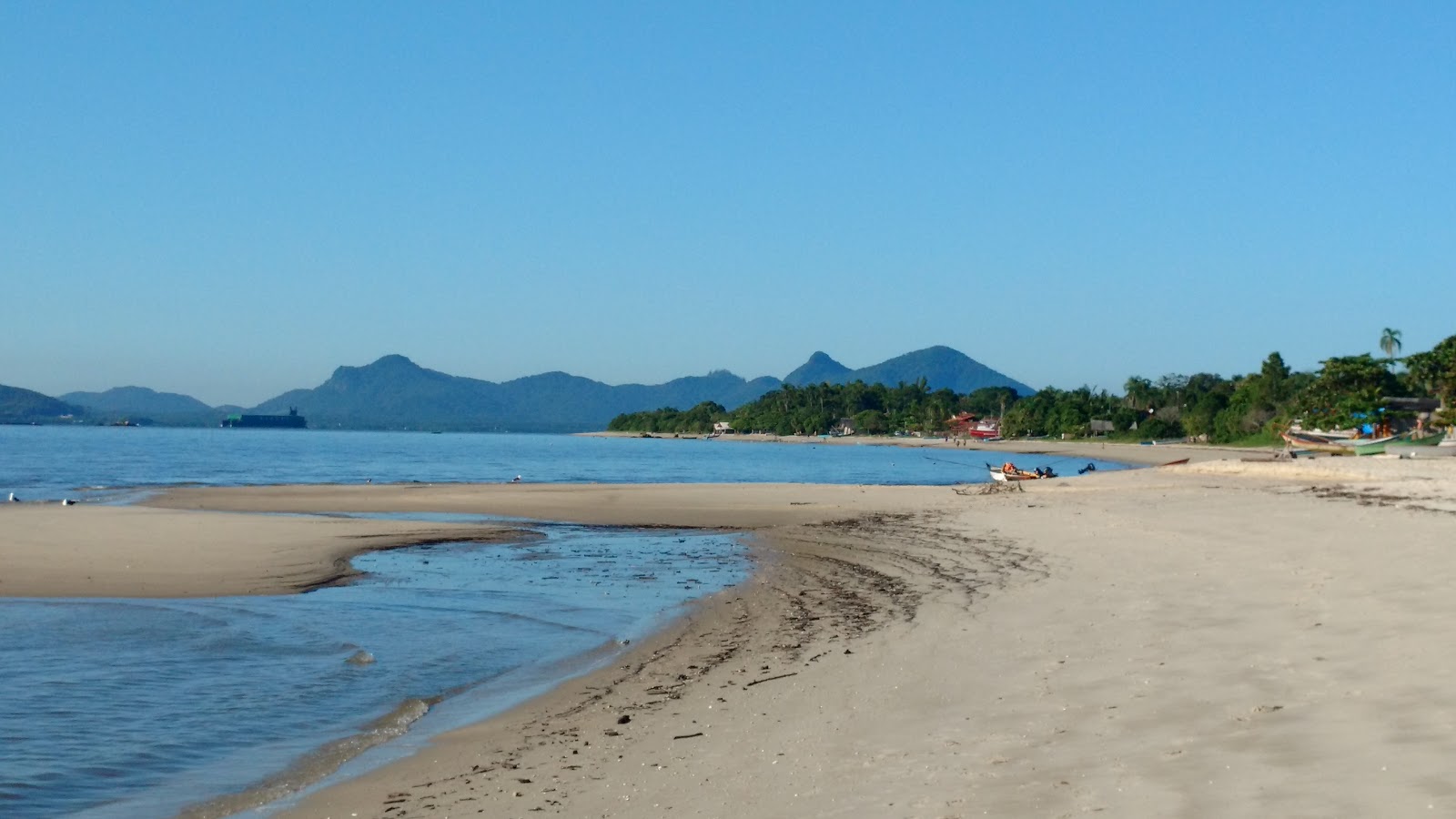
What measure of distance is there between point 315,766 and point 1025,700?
5389 millimetres

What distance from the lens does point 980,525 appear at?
1062 inches

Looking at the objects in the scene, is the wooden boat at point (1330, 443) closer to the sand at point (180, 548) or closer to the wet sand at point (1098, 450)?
the wet sand at point (1098, 450)

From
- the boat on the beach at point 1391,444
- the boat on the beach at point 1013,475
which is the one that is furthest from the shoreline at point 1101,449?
the boat on the beach at point 1013,475

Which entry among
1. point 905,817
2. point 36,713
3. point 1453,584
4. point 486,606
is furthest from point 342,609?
point 1453,584

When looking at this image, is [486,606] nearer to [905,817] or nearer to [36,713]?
[36,713]

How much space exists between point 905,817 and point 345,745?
5318 mm

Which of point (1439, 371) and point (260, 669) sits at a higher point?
point (1439, 371)

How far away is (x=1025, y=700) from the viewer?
28.5 ft

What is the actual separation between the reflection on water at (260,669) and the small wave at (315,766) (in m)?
0.04

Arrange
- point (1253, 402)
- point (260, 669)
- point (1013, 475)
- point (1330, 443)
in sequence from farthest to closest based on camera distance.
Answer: point (1253, 402)
point (1330, 443)
point (1013, 475)
point (260, 669)

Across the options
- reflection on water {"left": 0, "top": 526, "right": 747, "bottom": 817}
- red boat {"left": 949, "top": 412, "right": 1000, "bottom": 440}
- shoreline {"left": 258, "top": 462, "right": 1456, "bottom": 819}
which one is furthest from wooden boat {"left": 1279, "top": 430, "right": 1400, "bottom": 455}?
red boat {"left": 949, "top": 412, "right": 1000, "bottom": 440}

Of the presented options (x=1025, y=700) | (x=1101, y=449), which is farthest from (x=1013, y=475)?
(x=1101, y=449)

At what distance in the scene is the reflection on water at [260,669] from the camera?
8781mm

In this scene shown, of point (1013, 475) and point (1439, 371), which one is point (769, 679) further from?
point (1439, 371)
